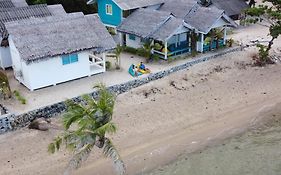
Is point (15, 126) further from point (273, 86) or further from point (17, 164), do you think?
point (273, 86)

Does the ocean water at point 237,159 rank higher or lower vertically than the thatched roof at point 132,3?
lower

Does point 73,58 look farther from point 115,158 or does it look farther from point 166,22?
point 115,158

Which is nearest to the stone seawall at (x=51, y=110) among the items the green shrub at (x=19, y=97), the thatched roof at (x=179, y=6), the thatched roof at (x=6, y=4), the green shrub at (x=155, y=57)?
the green shrub at (x=19, y=97)

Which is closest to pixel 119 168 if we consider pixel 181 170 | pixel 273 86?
pixel 181 170

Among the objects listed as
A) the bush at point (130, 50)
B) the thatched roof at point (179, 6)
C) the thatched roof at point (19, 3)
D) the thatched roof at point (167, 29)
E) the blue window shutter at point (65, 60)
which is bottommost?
the bush at point (130, 50)

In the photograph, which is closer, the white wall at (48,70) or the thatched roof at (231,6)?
the white wall at (48,70)

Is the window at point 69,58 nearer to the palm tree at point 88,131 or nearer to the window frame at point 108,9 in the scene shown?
the palm tree at point 88,131
